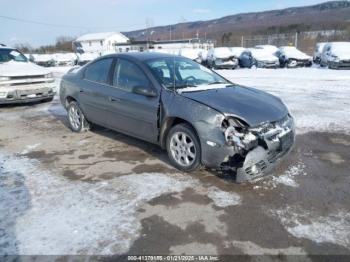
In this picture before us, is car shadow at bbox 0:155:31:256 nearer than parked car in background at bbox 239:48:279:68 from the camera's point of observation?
Yes

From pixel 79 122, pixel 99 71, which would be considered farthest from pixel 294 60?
pixel 99 71

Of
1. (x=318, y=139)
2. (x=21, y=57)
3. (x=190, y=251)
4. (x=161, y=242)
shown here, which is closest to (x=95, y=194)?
(x=161, y=242)

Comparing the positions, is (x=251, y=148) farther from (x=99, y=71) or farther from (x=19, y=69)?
(x=19, y=69)

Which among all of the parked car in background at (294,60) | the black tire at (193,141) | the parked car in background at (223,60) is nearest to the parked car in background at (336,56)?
the parked car in background at (294,60)

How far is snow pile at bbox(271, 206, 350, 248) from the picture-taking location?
132 inches

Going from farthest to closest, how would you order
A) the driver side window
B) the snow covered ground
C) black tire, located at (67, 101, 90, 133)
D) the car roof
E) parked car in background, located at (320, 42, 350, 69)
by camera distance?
parked car in background, located at (320, 42, 350, 69) < the snow covered ground < black tire, located at (67, 101, 90, 133) < the car roof < the driver side window

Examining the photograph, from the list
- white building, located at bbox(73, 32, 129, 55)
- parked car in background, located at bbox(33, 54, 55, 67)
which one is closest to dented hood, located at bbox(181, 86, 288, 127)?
parked car in background, located at bbox(33, 54, 55, 67)

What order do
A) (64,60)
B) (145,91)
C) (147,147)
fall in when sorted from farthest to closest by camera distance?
(64,60) → (147,147) → (145,91)

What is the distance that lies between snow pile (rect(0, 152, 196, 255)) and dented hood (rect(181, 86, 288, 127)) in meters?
1.08

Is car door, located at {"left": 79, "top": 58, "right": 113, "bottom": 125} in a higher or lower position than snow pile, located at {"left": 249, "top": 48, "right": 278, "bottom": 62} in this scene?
lower

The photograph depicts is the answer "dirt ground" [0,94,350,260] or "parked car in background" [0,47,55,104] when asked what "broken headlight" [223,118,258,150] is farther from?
"parked car in background" [0,47,55,104]

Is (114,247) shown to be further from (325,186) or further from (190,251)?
(325,186)

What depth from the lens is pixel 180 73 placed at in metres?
5.66

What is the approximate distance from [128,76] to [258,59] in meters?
20.1
